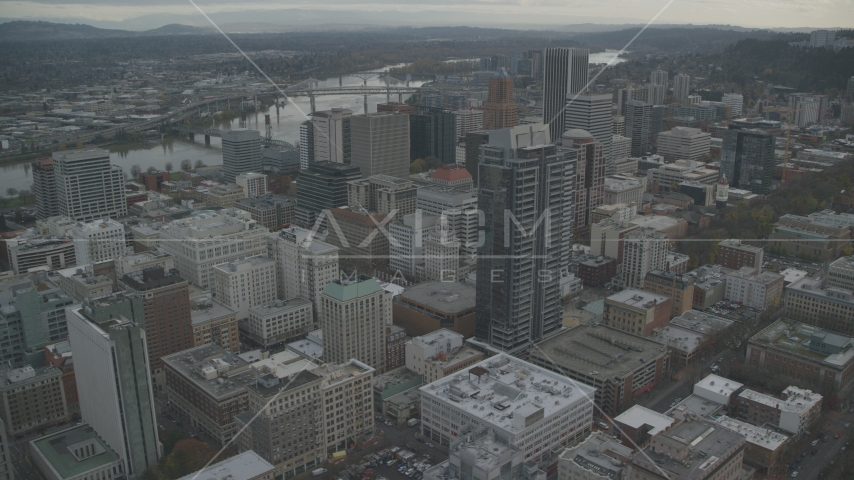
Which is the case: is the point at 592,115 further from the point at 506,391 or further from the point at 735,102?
the point at 735,102

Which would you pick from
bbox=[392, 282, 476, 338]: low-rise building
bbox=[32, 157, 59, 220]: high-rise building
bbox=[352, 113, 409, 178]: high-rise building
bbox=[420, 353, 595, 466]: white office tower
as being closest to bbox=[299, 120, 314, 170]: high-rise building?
bbox=[352, 113, 409, 178]: high-rise building

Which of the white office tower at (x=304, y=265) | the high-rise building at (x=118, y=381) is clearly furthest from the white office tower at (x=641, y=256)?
the high-rise building at (x=118, y=381)

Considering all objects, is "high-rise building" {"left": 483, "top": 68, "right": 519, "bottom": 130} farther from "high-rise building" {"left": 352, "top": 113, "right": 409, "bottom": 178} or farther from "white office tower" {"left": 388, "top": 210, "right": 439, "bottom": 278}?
"white office tower" {"left": 388, "top": 210, "right": 439, "bottom": 278}

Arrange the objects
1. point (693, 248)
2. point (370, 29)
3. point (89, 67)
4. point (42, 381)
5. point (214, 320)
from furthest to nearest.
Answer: point (370, 29) < point (89, 67) < point (693, 248) < point (214, 320) < point (42, 381)

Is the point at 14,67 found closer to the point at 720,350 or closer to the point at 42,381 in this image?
the point at 42,381

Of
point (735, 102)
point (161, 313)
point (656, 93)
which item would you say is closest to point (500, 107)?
point (656, 93)

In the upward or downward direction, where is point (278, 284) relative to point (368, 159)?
downward

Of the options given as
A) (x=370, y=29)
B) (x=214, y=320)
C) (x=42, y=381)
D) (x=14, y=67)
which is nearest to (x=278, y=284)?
(x=214, y=320)
